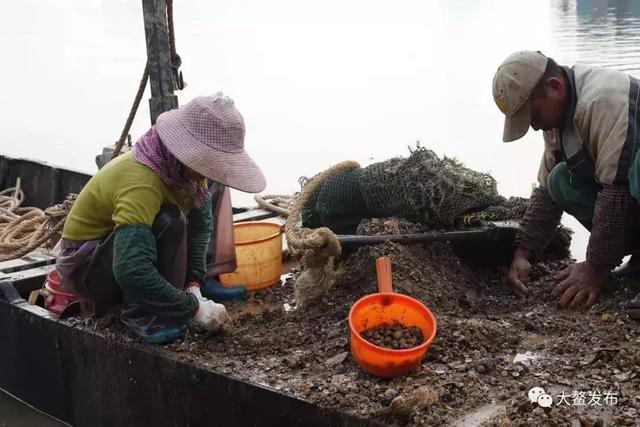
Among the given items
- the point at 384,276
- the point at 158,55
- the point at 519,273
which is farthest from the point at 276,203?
the point at 384,276

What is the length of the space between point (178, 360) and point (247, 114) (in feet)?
30.6

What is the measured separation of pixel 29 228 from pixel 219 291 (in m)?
2.23

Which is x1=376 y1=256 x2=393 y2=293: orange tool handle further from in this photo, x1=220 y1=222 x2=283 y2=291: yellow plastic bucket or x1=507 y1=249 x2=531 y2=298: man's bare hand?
x1=220 y1=222 x2=283 y2=291: yellow plastic bucket

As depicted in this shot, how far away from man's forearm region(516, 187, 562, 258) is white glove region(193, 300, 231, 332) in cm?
156

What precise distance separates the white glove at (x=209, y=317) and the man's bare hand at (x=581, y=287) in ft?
4.83

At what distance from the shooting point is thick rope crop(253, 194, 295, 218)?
5051 millimetres

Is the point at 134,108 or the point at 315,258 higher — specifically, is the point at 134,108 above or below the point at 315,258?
above

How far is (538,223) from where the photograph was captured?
3695mm

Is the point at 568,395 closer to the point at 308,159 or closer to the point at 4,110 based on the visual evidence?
the point at 308,159

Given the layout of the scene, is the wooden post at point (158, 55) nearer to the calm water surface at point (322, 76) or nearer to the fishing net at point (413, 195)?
the fishing net at point (413, 195)

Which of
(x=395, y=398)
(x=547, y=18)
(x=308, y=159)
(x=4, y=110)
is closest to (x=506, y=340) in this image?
(x=395, y=398)

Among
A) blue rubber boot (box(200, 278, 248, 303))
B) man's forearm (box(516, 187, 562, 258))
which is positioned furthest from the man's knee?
blue rubber boot (box(200, 278, 248, 303))

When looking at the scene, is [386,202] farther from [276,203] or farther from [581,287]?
[276,203]

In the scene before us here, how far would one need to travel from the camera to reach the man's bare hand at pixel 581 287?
3268mm
